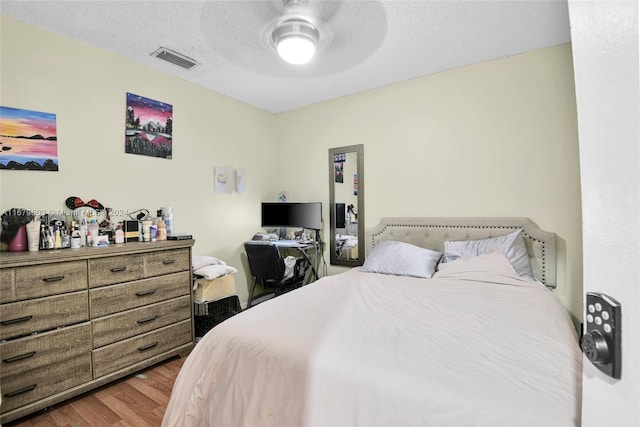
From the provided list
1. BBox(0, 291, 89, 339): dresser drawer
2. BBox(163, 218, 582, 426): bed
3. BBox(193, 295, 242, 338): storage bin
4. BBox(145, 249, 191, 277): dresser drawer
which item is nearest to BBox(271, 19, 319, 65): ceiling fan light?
BBox(163, 218, 582, 426): bed

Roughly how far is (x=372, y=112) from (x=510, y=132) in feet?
4.49

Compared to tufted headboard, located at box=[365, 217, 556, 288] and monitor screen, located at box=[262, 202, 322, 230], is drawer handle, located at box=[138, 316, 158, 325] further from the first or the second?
tufted headboard, located at box=[365, 217, 556, 288]

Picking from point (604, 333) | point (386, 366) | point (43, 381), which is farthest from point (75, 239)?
point (604, 333)

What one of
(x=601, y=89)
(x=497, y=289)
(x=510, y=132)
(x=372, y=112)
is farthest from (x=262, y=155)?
(x=601, y=89)

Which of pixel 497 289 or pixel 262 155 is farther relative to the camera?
pixel 262 155

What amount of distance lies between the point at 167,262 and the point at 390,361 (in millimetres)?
1960

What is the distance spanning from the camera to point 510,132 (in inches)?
107

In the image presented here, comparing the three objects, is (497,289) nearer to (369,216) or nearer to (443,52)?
(369,216)

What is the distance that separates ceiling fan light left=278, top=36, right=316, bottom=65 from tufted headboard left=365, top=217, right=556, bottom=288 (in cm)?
185

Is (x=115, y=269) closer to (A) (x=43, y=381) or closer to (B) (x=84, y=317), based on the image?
(B) (x=84, y=317)

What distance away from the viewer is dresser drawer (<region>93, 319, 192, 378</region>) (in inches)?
79.9

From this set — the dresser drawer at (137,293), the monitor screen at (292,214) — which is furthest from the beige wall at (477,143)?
the dresser drawer at (137,293)

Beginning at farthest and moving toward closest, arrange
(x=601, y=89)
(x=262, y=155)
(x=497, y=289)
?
(x=262, y=155), (x=497, y=289), (x=601, y=89)

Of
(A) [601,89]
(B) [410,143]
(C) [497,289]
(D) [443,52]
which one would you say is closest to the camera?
(A) [601,89]
